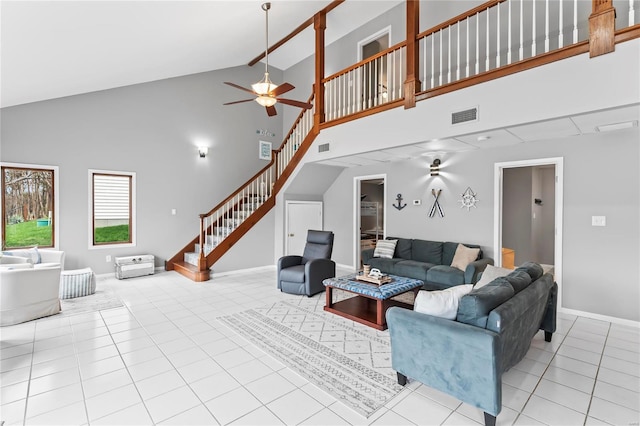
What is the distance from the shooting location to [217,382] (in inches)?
103

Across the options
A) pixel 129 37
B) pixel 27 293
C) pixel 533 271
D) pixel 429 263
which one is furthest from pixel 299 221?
pixel 533 271

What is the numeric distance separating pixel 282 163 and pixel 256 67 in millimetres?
2956

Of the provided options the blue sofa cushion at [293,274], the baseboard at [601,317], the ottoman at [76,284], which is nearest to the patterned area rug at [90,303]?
the ottoman at [76,284]

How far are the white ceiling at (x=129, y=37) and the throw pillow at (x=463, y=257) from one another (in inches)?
195

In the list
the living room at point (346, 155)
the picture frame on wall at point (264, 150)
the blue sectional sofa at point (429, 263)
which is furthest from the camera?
the picture frame on wall at point (264, 150)

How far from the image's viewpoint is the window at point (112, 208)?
20.2 ft

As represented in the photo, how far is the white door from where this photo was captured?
7324 mm

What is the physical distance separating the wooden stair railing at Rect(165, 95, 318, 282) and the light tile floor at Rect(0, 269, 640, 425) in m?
2.42

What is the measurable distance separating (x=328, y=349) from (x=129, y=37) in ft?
15.0

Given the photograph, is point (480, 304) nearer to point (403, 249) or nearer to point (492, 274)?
point (492, 274)

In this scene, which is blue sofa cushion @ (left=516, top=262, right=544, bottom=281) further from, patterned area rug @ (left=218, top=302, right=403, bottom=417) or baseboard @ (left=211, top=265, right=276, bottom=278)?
baseboard @ (left=211, top=265, right=276, bottom=278)

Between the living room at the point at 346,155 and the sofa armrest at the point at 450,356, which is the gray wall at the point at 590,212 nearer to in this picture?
the living room at the point at 346,155

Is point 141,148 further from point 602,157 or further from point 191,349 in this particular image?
point 602,157

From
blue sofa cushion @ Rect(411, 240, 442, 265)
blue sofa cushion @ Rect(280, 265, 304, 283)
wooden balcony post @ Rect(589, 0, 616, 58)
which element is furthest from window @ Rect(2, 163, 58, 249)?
wooden balcony post @ Rect(589, 0, 616, 58)
